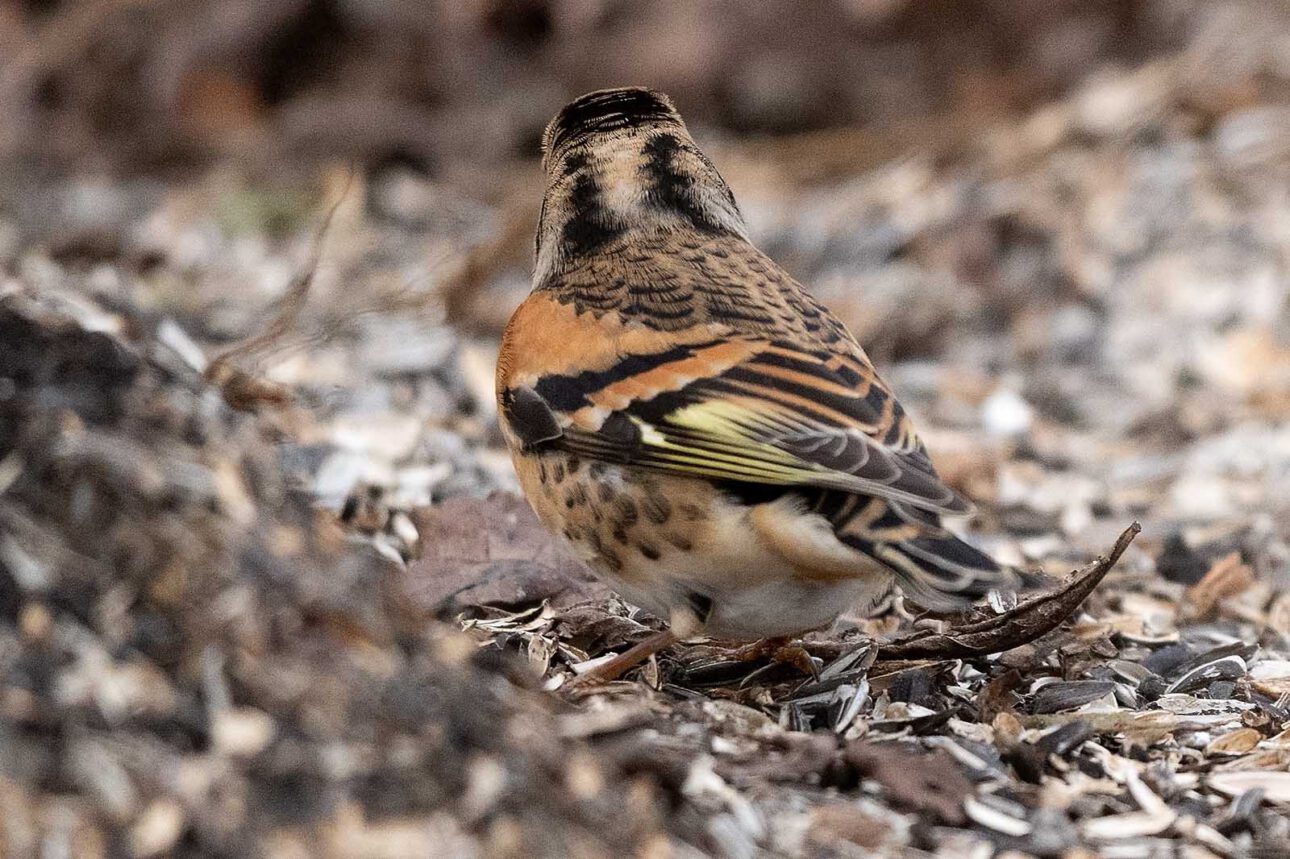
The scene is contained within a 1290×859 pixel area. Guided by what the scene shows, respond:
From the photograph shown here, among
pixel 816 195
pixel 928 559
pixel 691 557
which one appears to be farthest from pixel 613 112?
pixel 816 195

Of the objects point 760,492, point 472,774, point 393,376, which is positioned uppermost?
point 760,492

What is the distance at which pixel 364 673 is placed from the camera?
8.98ft

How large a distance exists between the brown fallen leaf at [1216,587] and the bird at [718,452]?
4.90 ft

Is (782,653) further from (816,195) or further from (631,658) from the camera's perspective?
(816,195)

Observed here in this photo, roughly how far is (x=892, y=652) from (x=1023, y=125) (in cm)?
537

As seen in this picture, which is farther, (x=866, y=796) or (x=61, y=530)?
(x=866, y=796)

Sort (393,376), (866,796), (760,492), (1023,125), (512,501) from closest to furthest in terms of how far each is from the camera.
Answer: (866,796), (760,492), (512,501), (393,376), (1023,125)

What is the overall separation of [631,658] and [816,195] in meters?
5.08

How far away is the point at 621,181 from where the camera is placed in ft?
14.4

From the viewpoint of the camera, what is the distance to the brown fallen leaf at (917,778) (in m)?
3.08

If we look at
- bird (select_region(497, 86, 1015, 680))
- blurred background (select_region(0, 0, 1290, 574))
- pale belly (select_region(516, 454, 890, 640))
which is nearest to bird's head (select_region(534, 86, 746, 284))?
bird (select_region(497, 86, 1015, 680))

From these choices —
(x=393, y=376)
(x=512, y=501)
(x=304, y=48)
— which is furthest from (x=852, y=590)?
(x=304, y=48)

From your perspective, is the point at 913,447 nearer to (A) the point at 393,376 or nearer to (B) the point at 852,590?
(B) the point at 852,590

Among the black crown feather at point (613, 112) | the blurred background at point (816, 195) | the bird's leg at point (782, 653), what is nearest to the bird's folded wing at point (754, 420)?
the bird's leg at point (782, 653)
